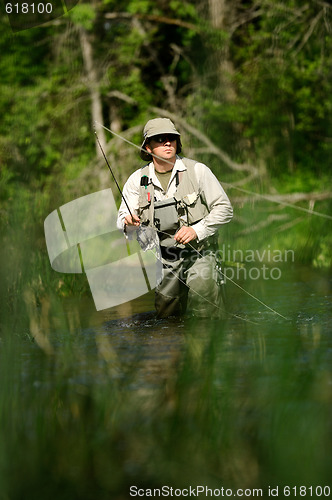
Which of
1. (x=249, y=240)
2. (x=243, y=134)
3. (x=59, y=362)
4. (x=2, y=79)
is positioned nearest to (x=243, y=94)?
(x=243, y=134)

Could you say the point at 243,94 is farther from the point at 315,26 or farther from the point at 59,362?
the point at 59,362

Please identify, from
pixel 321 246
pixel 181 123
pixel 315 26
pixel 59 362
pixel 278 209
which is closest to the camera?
pixel 59 362

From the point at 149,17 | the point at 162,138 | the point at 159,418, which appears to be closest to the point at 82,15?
the point at 149,17

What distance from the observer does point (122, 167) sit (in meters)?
10.1

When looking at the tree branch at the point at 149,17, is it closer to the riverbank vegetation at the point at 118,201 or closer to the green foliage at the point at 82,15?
the riverbank vegetation at the point at 118,201

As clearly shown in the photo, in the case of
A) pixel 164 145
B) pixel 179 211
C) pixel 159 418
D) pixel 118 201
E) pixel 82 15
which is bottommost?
pixel 159 418

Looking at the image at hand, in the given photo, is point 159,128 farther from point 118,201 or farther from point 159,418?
point 118,201

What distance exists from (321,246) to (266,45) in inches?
157

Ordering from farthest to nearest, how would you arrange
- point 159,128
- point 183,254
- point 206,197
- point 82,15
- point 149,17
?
1. point 149,17
2. point 82,15
3. point 183,254
4. point 206,197
5. point 159,128

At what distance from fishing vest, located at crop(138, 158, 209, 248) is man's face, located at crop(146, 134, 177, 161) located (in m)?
0.13

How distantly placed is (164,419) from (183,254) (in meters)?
2.39

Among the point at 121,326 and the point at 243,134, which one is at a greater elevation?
the point at 243,134

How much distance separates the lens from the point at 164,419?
9.71 ft

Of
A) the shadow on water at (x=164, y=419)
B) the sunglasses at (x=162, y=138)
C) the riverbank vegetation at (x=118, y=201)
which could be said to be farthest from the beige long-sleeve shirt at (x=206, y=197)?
the shadow on water at (x=164, y=419)
